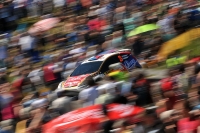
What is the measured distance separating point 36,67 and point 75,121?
3.88 meters

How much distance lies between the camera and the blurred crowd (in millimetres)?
6645

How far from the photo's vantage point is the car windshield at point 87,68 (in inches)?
435

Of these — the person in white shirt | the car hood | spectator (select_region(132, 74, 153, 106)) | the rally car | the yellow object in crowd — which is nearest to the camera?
spectator (select_region(132, 74, 153, 106))

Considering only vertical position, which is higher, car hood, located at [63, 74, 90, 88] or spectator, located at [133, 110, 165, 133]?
spectator, located at [133, 110, 165, 133]

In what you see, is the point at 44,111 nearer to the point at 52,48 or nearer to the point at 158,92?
the point at 158,92

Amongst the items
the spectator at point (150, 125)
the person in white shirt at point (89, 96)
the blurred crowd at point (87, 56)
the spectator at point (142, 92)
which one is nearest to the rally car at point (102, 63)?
the blurred crowd at point (87, 56)

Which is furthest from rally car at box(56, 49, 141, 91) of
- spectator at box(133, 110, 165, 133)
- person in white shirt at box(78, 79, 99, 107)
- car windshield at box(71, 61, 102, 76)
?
spectator at box(133, 110, 165, 133)

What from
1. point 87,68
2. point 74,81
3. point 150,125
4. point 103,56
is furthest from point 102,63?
point 150,125

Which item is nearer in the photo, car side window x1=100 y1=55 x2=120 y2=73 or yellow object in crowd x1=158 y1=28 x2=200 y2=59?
yellow object in crowd x1=158 y1=28 x2=200 y2=59

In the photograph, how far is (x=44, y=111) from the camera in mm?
7441

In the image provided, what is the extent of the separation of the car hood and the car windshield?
0.20 meters

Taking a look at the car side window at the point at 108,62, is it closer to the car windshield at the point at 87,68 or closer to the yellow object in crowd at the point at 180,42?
the car windshield at the point at 87,68

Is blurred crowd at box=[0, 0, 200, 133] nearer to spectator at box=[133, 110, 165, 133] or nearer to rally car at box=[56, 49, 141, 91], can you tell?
spectator at box=[133, 110, 165, 133]

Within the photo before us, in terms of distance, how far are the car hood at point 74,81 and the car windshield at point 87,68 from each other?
0.64 feet
